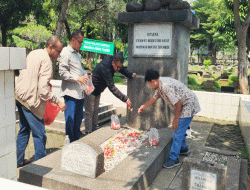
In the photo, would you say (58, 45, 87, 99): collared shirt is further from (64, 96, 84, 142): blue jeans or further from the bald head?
the bald head

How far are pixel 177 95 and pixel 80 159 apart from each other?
66.8 inches

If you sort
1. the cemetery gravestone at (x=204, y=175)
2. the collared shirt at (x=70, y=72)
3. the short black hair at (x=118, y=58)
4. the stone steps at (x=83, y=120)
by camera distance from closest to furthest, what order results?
the cemetery gravestone at (x=204, y=175), the collared shirt at (x=70, y=72), the short black hair at (x=118, y=58), the stone steps at (x=83, y=120)

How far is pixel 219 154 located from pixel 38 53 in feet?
11.7

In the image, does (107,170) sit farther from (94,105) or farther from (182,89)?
(94,105)

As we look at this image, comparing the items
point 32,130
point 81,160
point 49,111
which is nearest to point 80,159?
point 81,160

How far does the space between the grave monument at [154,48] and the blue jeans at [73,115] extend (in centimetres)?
136

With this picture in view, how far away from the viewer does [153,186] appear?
3.65 metres

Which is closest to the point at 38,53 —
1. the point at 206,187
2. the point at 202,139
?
the point at 206,187

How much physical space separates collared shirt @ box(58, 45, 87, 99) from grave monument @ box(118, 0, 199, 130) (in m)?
1.43

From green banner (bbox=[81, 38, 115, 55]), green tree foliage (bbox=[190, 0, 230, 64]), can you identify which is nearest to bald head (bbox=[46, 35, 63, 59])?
green banner (bbox=[81, 38, 115, 55])

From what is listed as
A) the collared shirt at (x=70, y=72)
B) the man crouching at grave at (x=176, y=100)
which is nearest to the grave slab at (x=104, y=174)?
the man crouching at grave at (x=176, y=100)

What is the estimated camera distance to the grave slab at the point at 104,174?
123 inches

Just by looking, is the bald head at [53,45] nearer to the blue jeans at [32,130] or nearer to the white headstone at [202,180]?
the blue jeans at [32,130]

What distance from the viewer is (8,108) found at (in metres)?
2.40
